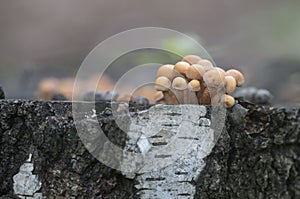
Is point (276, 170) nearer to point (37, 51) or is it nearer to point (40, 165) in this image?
point (40, 165)

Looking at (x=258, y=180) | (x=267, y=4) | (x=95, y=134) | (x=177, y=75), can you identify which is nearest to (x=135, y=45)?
(x=177, y=75)

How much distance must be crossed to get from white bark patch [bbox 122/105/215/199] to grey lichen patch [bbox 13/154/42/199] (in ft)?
0.59

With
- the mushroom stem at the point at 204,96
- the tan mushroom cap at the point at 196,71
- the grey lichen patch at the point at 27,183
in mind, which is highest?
the tan mushroom cap at the point at 196,71

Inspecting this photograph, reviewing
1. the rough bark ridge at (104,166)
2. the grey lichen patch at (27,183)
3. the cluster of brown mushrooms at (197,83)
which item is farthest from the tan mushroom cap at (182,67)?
the grey lichen patch at (27,183)

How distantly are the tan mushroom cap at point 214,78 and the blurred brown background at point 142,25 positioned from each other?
169cm

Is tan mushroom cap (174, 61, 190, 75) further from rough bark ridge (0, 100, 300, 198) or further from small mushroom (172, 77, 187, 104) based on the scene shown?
rough bark ridge (0, 100, 300, 198)

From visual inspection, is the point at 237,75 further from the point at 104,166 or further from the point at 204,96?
the point at 104,166

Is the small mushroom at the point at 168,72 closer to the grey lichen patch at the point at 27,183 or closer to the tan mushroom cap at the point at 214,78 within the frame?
the tan mushroom cap at the point at 214,78

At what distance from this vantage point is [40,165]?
750 millimetres

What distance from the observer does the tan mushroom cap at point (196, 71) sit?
31.3 inches

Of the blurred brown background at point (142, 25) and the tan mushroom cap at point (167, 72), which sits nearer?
the tan mushroom cap at point (167, 72)

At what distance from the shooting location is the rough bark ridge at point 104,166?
0.74 metres

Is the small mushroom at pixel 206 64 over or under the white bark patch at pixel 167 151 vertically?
over

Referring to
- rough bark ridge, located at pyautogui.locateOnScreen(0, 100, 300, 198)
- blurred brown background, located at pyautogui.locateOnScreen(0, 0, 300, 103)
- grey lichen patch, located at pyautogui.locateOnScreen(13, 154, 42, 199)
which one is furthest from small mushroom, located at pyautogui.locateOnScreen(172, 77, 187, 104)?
blurred brown background, located at pyautogui.locateOnScreen(0, 0, 300, 103)
